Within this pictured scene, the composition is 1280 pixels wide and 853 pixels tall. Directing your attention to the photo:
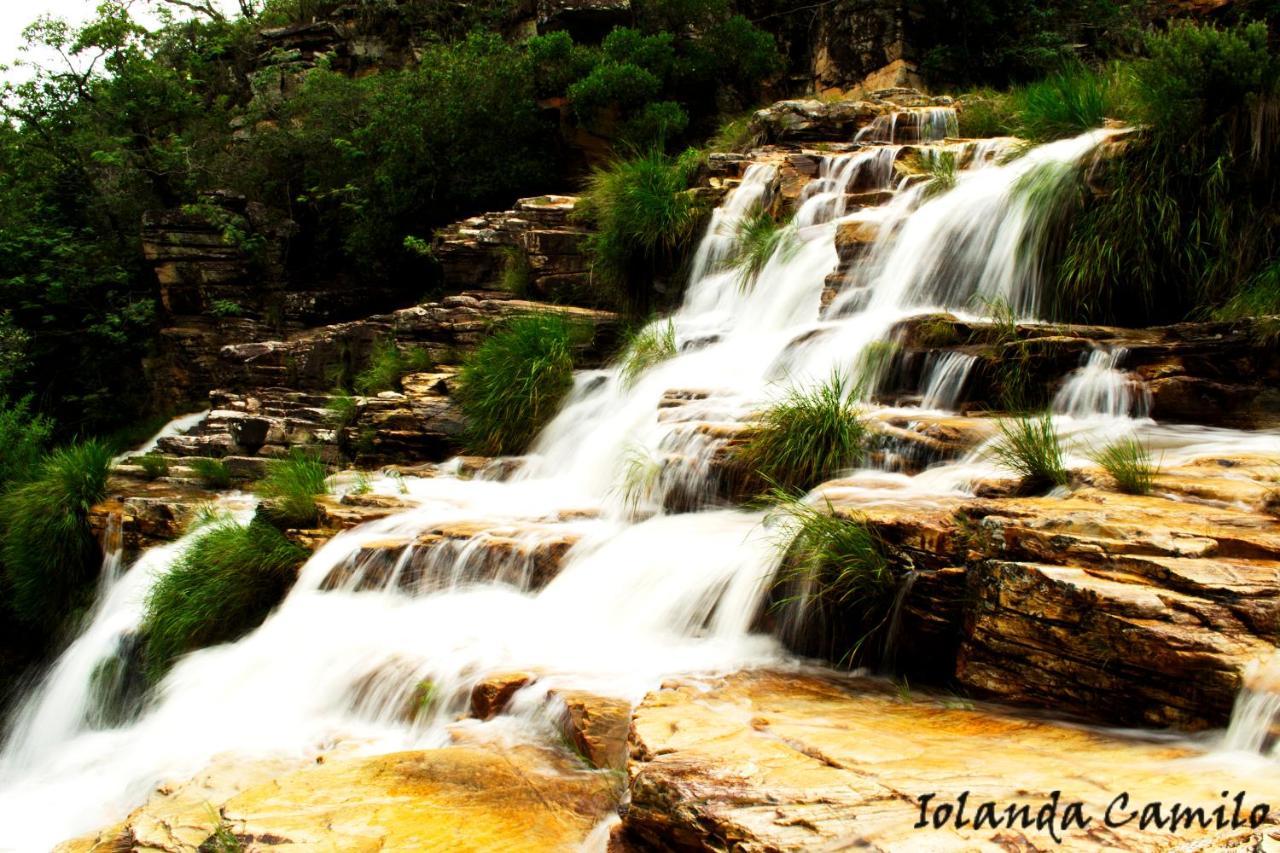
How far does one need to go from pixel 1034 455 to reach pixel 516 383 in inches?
218

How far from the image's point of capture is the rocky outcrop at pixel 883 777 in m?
2.07

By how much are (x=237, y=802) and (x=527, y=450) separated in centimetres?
553

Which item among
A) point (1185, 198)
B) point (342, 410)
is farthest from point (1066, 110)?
point (342, 410)

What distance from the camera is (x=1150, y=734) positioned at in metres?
2.76

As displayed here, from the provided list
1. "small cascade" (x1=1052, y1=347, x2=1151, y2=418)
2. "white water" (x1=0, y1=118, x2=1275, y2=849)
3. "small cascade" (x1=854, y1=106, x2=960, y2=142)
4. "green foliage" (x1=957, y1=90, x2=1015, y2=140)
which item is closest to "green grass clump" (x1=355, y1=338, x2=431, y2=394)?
"white water" (x1=0, y1=118, x2=1275, y2=849)

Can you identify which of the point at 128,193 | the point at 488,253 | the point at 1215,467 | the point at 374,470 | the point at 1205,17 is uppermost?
the point at 1205,17

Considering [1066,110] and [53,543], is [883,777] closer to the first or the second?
[1066,110]

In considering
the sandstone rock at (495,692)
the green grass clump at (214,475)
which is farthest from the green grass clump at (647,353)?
the sandstone rock at (495,692)

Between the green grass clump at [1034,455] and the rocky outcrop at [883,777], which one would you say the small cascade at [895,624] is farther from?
the green grass clump at [1034,455]

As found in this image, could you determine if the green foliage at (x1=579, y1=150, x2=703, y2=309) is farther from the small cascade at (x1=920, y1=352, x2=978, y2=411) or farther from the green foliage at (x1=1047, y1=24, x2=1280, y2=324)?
the small cascade at (x1=920, y1=352, x2=978, y2=411)

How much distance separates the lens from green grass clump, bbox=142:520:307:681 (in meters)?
6.26

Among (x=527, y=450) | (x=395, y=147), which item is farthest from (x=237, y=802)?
(x=395, y=147)

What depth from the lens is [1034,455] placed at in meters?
4.33

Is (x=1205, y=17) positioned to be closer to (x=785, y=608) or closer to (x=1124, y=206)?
(x=1124, y=206)
